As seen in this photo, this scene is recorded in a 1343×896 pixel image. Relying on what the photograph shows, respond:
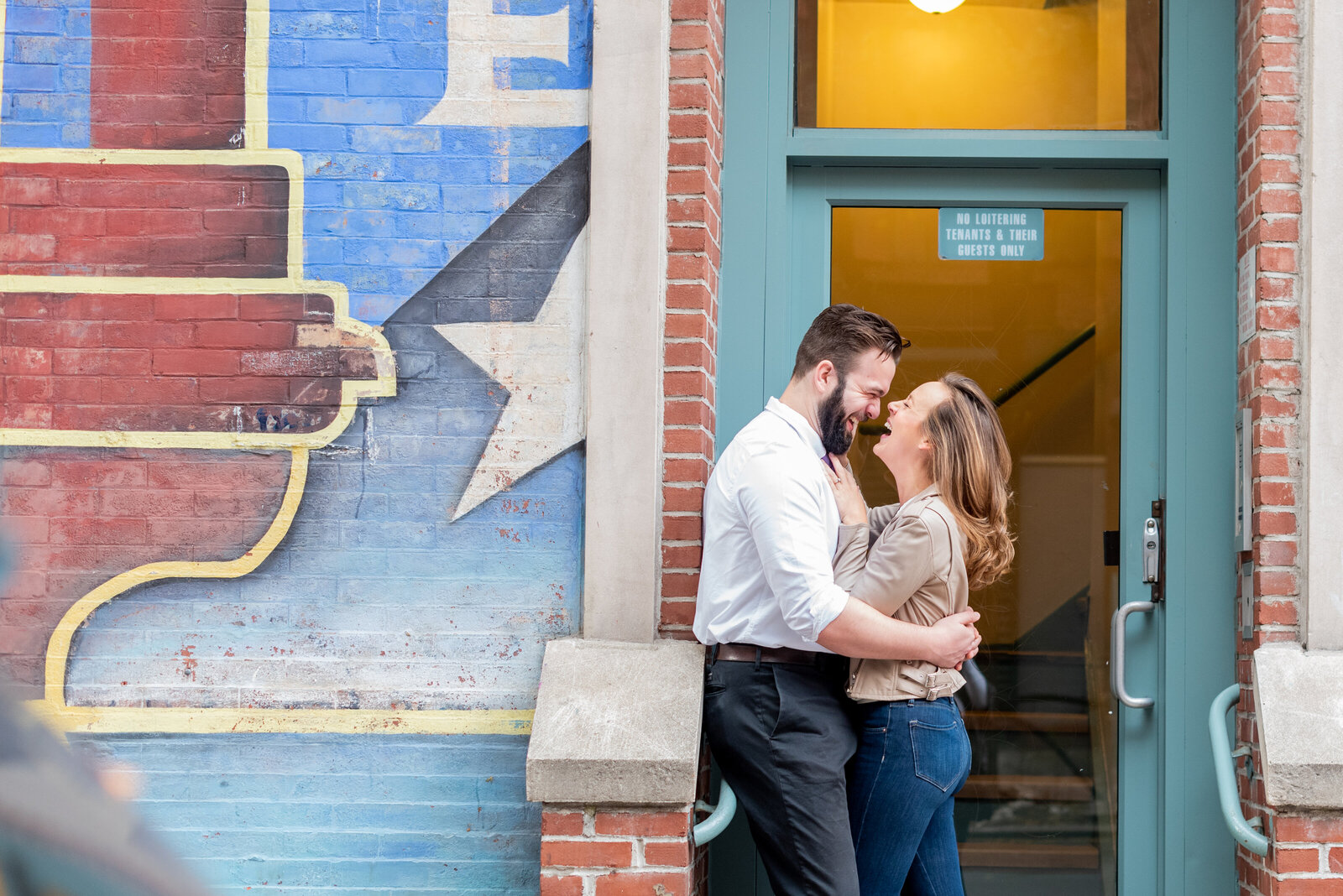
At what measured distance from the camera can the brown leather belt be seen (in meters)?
2.91

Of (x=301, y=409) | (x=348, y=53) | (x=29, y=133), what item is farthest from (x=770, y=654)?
(x=29, y=133)

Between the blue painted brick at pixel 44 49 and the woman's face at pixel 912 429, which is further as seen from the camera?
the blue painted brick at pixel 44 49

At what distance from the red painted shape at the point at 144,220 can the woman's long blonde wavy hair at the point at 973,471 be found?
6.54 ft

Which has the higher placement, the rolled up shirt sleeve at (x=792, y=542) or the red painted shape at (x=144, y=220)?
the red painted shape at (x=144, y=220)

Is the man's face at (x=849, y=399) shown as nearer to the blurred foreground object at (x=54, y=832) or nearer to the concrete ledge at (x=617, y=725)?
the concrete ledge at (x=617, y=725)

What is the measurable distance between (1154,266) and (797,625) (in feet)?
5.96

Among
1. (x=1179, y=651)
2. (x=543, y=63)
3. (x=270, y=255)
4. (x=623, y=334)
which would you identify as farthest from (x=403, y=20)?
(x=1179, y=651)

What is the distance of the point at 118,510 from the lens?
348cm

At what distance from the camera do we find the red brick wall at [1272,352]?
3.29 m

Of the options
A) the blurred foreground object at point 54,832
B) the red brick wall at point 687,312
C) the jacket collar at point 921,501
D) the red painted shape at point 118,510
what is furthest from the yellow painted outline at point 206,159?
the blurred foreground object at point 54,832

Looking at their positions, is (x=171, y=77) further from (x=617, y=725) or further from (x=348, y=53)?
(x=617, y=725)

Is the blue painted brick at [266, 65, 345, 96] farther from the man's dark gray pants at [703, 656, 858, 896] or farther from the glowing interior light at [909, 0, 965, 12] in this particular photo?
the man's dark gray pants at [703, 656, 858, 896]

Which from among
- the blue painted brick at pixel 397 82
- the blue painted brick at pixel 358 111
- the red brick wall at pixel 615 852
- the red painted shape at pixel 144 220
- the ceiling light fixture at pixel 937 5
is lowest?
the red brick wall at pixel 615 852

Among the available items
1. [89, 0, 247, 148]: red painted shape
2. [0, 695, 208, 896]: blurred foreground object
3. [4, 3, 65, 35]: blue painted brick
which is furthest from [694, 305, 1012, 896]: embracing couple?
[4, 3, 65, 35]: blue painted brick
